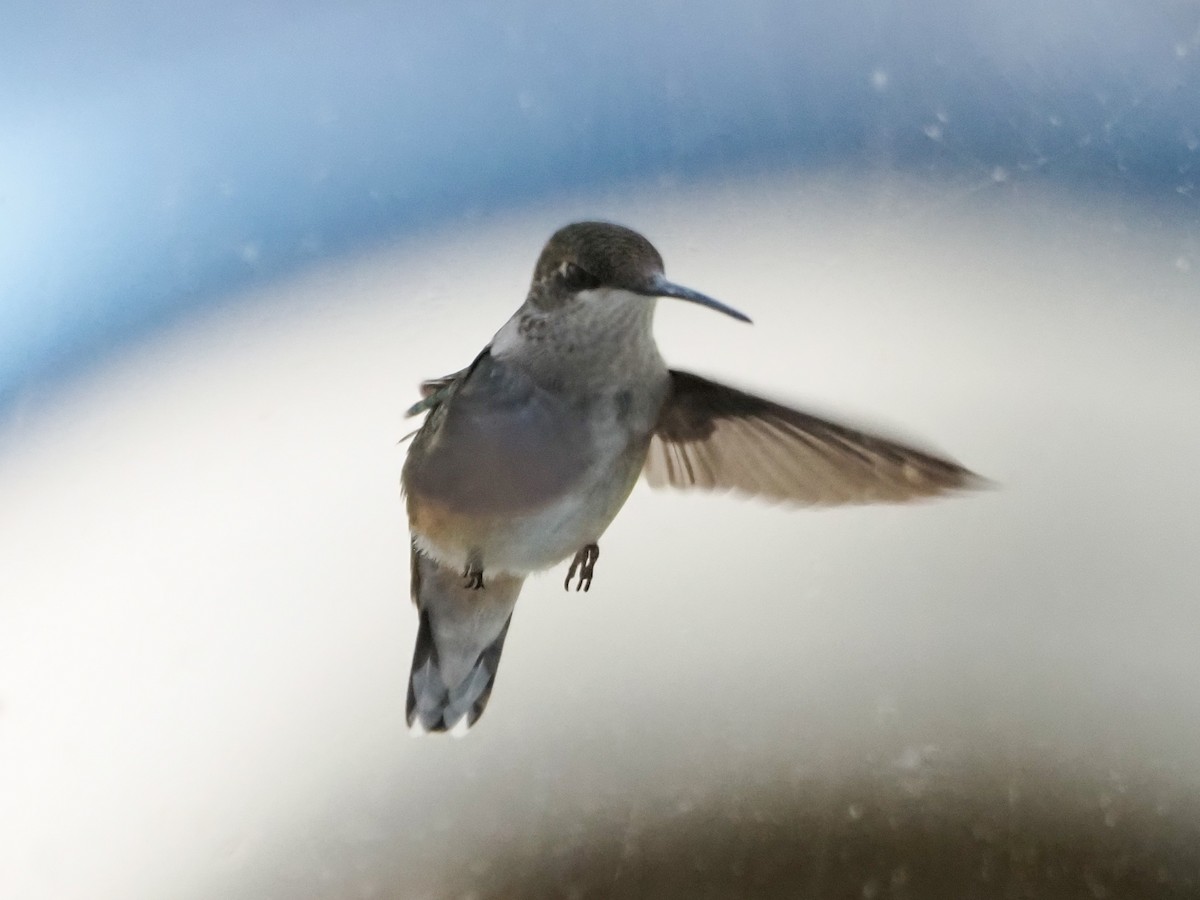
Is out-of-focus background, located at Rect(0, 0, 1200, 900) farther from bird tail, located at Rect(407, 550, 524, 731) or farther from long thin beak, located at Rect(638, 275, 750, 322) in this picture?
long thin beak, located at Rect(638, 275, 750, 322)

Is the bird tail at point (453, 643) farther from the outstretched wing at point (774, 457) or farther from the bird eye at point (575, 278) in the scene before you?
the bird eye at point (575, 278)

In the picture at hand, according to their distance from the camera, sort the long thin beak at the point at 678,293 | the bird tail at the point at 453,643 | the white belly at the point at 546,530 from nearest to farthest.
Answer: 1. the long thin beak at the point at 678,293
2. the white belly at the point at 546,530
3. the bird tail at the point at 453,643

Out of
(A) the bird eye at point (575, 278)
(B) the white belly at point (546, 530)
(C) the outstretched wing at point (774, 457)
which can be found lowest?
(B) the white belly at point (546, 530)

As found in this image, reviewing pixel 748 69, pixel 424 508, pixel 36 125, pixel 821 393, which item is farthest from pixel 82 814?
pixel 748 69

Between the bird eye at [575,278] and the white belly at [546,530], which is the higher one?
the bird eye at [575,278]

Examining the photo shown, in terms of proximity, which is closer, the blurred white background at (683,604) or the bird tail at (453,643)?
the bird tail at (453,643)

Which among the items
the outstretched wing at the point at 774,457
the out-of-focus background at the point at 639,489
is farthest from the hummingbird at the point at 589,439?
the out-of-focus background at the point at 639,489

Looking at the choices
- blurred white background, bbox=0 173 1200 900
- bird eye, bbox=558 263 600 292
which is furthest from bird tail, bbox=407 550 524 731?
bird eye, bbox=558 263 600 292

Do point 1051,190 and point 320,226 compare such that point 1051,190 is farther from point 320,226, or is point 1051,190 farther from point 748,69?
point 320,226

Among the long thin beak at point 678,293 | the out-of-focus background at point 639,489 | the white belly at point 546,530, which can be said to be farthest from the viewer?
the out-of-focus background at point 639,489
